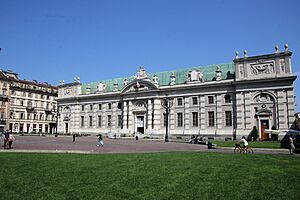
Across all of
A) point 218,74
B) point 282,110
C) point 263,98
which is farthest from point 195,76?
point 282,110

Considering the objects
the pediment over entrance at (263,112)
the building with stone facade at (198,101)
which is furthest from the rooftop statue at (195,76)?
the pediment over entrance at (263,112)

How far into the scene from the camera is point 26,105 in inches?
3290

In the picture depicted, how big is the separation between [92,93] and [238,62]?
139 ft

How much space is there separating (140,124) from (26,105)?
144ft

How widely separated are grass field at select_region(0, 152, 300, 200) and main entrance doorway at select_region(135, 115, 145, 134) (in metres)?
47.9

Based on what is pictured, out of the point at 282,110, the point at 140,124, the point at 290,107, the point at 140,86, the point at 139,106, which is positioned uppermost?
the point at 140,86

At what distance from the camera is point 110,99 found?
2699 inches

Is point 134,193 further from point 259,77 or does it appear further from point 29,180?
point 259,77

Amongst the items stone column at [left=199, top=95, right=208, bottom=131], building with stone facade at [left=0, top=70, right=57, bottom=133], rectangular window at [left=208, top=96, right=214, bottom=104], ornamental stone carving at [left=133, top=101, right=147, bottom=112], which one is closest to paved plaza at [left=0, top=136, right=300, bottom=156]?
stone column at [left=199, top=95, right=208, bottom=131]

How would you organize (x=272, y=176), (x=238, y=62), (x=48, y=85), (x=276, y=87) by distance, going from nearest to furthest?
(x=272, y=176)
(x=276, y=87)
(x=238, y=62)
(x=48, y=85)

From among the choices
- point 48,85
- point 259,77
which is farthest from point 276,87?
point 48,85

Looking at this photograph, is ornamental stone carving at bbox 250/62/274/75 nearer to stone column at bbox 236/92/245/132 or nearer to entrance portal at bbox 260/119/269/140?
stone column at bbox 236/92/245/132

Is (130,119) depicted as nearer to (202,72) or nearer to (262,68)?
(202,72)

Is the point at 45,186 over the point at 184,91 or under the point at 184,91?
under
